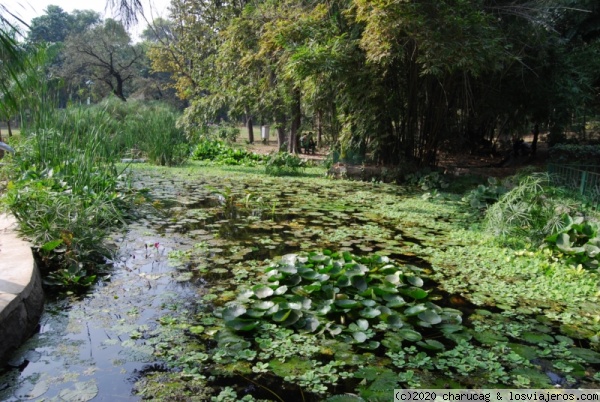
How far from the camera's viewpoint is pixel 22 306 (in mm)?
2512

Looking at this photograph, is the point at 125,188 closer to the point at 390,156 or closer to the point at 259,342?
the point at 259,342

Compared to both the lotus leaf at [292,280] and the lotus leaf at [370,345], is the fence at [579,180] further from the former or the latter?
the lotus leaf at [370,345]

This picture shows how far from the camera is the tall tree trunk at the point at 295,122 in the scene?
37.7ft

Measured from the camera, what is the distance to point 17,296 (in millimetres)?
2445

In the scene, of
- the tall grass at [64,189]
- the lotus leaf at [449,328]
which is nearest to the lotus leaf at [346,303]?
the lotus leaf at [449,328]

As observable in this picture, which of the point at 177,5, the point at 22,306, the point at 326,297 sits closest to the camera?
the point at 22,306

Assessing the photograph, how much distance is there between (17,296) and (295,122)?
10.6 m

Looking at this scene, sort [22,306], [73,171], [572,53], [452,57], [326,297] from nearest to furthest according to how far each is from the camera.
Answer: [22,306], [326,297], [73,171], [452,57], [572,53]

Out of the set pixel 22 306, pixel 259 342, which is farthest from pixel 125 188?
pixel 259 342

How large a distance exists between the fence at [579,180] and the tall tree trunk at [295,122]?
6008mm

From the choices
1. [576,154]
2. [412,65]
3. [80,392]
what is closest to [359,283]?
[80,392]

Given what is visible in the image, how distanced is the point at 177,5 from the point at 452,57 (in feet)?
35.7

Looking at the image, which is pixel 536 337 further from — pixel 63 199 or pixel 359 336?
pixel 63 199

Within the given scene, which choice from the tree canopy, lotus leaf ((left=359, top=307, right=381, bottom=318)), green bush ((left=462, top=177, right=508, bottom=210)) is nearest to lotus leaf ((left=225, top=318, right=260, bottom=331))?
lotus leaf ((left=359, top=307, right=381, bottom=318))
